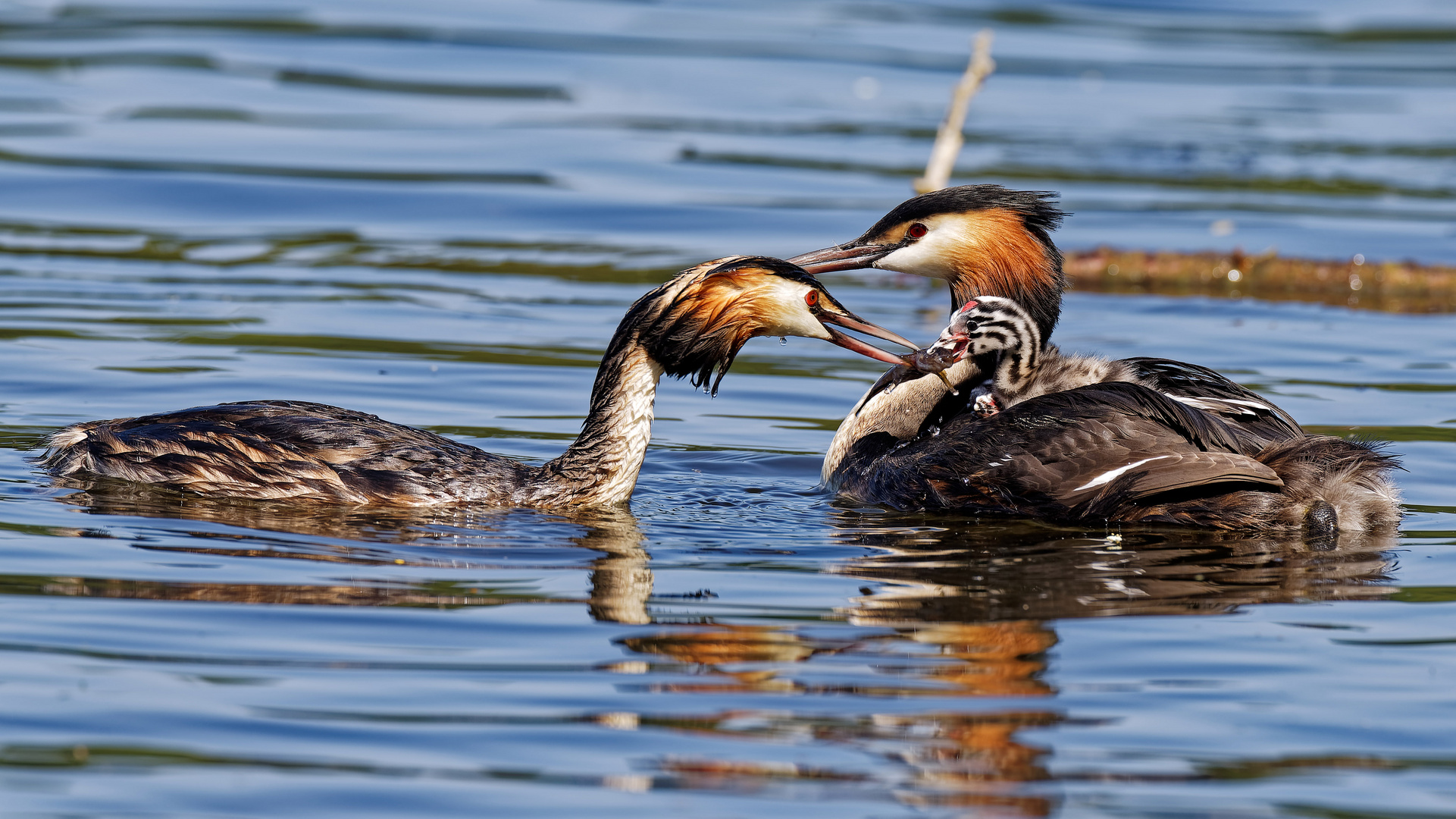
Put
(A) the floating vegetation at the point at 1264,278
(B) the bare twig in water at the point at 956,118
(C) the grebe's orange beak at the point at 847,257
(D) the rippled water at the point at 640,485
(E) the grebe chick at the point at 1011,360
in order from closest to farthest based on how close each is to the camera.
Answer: (D) the rippled water at the point at 640,485
(E) the grebe chick at the point at 1011,360
(C) the grebe's orange beak at the point at 847,257
(B) the bare twig in water at the point at 956,118
(A) the floating vegetation at the point at 1264,278

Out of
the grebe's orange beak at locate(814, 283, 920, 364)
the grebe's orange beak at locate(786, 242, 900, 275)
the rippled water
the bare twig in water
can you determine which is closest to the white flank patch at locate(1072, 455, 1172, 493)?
the rippled water

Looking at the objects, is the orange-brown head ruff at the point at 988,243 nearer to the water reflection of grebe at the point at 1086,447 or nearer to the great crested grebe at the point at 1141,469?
the water reflection of grebe at the point at 1086,447

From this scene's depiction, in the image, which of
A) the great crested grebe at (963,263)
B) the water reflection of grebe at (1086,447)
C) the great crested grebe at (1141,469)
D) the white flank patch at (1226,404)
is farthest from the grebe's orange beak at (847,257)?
the white flank patch at (1226,404)

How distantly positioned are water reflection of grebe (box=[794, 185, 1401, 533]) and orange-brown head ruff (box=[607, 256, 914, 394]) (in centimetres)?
63

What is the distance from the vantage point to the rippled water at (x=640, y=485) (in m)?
4.99

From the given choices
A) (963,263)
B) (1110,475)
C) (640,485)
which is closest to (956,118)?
(963,263)

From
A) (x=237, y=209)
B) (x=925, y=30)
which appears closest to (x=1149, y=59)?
(x=925, y=30)

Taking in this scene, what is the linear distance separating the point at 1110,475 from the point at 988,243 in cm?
186

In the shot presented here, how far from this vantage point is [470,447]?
7.93 m

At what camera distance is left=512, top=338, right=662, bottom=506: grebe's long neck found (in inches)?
307

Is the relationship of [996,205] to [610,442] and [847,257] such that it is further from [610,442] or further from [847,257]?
[610,442]

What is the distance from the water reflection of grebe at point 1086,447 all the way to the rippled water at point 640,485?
0.48 feet

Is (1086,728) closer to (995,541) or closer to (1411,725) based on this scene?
(1411,725)

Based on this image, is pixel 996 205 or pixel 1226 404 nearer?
pixel 1226 404
